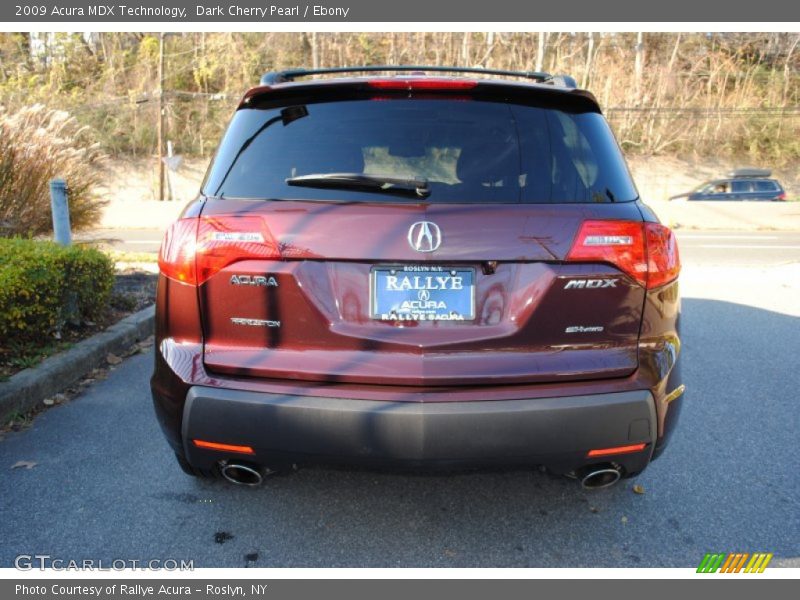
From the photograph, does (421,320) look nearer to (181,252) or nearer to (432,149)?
(432,149)

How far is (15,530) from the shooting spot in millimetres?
2637

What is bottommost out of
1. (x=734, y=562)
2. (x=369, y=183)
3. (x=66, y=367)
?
(x=66, y=367)

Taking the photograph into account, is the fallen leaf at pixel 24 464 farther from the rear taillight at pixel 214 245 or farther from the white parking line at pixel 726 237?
the white parking line at pixel 726 237

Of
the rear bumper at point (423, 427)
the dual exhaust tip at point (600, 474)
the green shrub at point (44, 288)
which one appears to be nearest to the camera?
the rear bumper at point (423, 427)

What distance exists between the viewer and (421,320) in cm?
221

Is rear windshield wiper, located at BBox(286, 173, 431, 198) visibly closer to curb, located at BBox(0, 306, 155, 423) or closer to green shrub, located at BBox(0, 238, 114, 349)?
curb, located at BBox(0, 306, 155, 423)

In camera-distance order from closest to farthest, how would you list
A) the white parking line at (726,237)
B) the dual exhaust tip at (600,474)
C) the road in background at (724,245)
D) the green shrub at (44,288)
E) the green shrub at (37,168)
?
the dual exhaust tip at (600,474), the green shrub at (44,288), the green shrub at (37,168), the road in background at (724,245), the white parking line at (726,237)

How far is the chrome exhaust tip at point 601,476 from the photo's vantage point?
7.72 ft

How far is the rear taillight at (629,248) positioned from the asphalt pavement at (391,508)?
3.45ft

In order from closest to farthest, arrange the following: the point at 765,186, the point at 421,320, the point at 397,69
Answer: the point at 421,320 < the point at 397,69 < the point at 765,186

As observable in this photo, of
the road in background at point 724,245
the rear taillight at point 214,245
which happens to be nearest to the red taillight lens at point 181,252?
the rear taillight at point 214,245

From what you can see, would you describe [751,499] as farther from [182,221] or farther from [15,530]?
[15,530]

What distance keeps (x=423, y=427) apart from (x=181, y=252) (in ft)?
3.76

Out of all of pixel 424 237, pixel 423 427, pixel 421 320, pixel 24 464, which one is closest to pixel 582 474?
pixel 423 427
